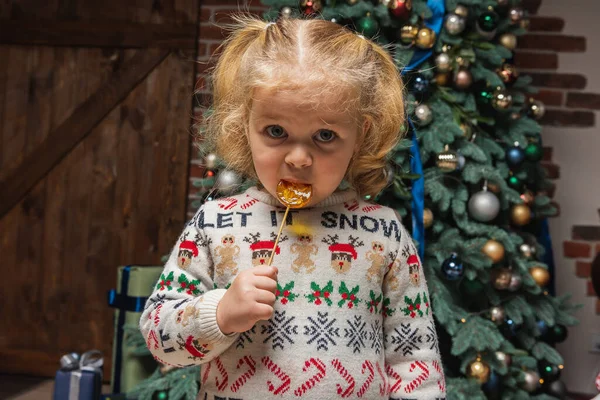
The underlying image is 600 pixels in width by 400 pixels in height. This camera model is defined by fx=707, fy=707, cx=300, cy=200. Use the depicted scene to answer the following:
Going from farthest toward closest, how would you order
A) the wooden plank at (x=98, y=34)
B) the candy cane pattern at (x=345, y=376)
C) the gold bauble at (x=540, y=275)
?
the wooden plank at (x=98, y=34) < the gold bauble at (x=540, y=275) < the candy cane pattern at (x=345, y=376)

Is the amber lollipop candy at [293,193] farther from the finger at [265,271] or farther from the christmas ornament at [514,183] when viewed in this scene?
the christmas ornament at [514,183]

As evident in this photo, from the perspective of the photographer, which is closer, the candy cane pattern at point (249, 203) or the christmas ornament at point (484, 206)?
the candy cane pattern at point (249, 203)

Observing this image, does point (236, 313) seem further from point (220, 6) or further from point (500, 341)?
point (220, 6)

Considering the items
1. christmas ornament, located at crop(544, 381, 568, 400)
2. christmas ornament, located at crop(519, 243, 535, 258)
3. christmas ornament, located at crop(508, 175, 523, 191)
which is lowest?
christmas ornament, located at crop(544, 381, 568, 400)

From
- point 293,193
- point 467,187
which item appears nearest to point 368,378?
point 293,193

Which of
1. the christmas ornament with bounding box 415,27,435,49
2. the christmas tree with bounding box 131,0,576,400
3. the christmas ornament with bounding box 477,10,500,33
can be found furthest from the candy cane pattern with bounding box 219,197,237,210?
the christmas ornament with bounding box 477,10,500,33

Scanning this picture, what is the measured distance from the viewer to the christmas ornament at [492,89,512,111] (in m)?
2.19

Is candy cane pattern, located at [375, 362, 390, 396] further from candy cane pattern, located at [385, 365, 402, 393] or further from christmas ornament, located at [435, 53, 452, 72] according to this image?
christmas ornament, located at [435, 53, 452, 72]

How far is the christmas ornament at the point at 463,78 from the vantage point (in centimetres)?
216

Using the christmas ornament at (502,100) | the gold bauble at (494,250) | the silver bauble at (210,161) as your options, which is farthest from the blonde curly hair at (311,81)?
the christmas ornament at (502,100)

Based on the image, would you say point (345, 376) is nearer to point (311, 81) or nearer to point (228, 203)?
point (228, 203)

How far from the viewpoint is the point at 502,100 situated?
2.19m

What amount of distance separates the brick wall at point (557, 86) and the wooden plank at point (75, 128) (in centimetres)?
154

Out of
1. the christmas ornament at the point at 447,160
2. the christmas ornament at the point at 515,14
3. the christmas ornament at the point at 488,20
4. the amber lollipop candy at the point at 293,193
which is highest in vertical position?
the christmas ornament at the point at 515,14
